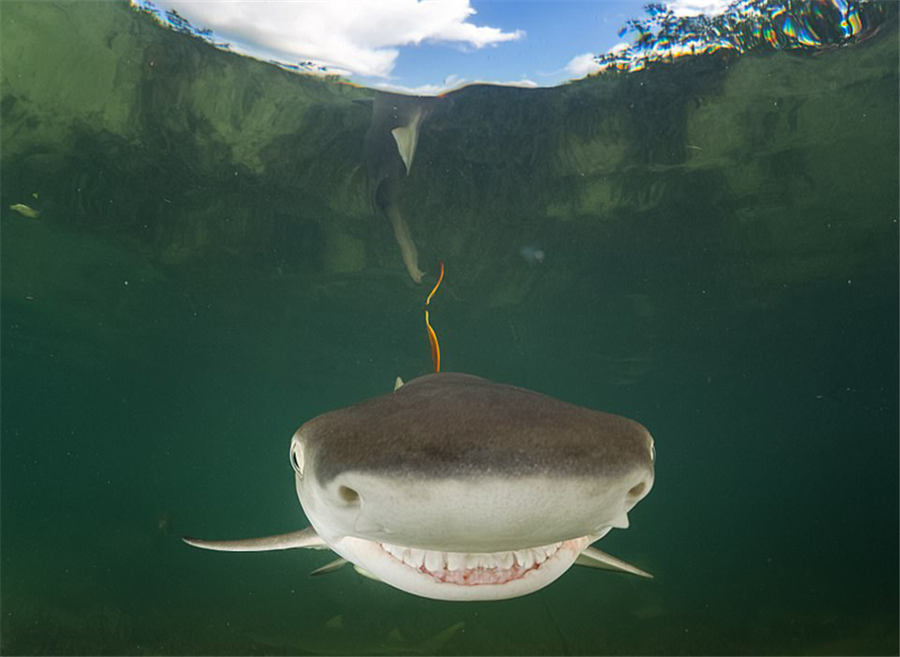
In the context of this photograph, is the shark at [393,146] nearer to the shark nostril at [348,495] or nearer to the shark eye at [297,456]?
the shark eye at [297,456]

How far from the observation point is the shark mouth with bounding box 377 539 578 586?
7.07ft

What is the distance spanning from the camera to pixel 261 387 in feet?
103

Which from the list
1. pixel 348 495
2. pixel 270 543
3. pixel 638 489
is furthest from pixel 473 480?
pixel 270 543

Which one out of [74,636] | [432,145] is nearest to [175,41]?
[432,145]

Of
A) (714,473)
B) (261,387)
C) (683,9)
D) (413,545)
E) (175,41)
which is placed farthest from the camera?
(714,473)

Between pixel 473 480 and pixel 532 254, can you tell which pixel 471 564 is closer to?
pixel 473 480

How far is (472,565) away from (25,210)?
1603 centimetres

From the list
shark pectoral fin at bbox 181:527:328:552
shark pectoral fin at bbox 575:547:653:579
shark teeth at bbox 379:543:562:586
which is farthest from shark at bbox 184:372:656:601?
shark pectoral fin at bbox 575:547:653:579

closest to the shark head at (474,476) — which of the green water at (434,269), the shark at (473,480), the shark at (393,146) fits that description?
the shark at (473,480)

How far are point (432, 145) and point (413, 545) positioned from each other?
379 inches

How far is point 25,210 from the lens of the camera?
13.7 metres

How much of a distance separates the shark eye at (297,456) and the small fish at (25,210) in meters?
15.1

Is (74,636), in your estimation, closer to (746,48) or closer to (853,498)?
(746,48)

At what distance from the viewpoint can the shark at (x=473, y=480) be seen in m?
1.58
